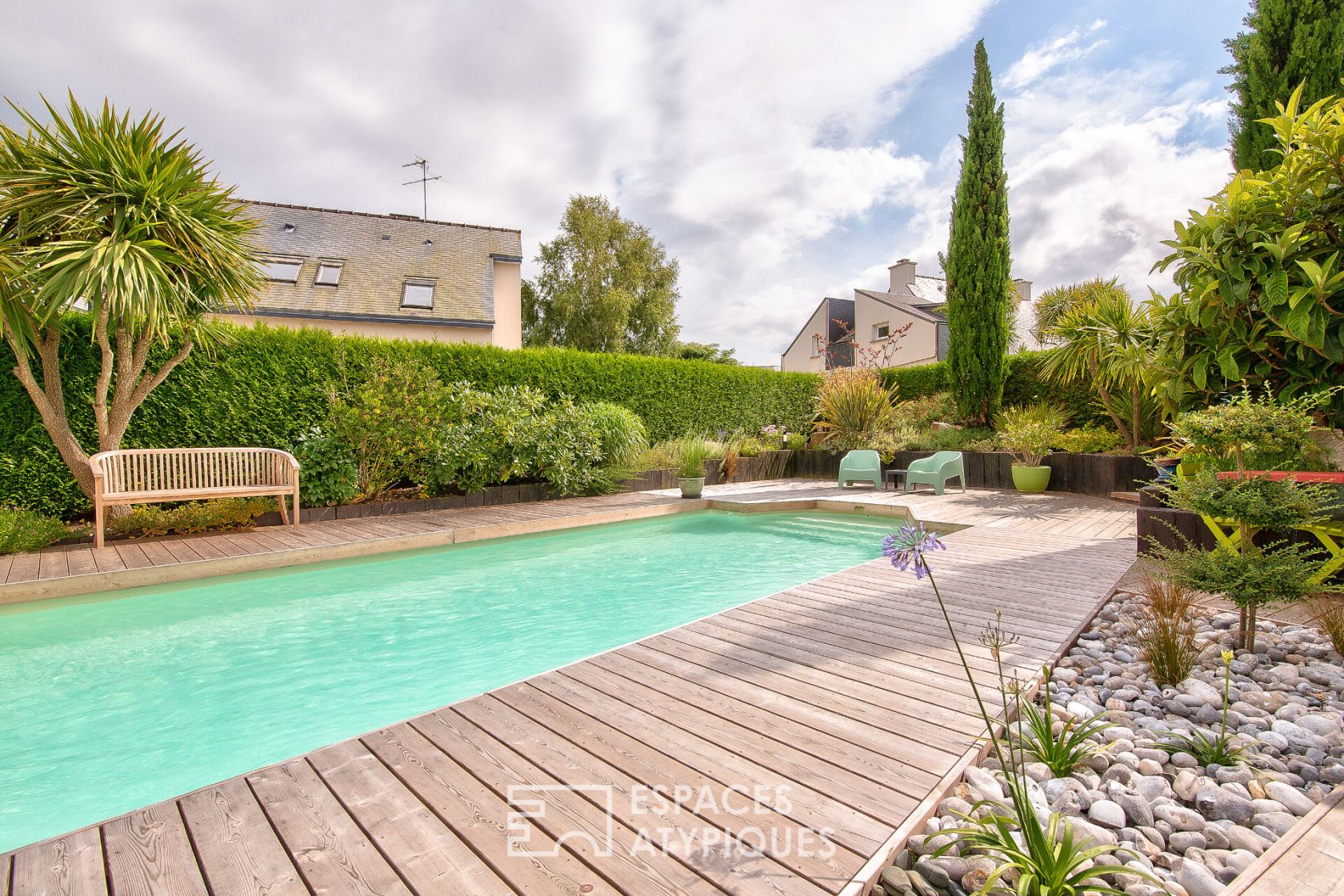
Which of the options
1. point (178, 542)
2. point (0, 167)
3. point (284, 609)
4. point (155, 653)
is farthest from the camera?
point (178, 542)

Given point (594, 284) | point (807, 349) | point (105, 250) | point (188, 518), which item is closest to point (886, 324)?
point (807, 349)

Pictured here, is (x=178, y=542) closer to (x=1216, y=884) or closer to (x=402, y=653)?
(x=402, y=653)

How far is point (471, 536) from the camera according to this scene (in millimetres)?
5910

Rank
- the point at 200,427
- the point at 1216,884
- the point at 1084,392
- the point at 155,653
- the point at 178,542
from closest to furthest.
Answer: the point at 1216,884 < the point at 155,653 < the point at 178,542 < the point at 200,427 < the point at 1084,392

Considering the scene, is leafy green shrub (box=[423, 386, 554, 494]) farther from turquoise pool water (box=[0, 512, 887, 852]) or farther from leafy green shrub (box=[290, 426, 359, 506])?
turquoise pool water (box=[0, 512, 887, 852])

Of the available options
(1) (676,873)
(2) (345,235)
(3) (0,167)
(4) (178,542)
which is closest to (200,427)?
(4) (178,542)

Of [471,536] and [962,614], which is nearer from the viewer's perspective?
[962,614]

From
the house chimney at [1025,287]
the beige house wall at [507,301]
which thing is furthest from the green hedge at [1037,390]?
the house chimney at [1025,287]

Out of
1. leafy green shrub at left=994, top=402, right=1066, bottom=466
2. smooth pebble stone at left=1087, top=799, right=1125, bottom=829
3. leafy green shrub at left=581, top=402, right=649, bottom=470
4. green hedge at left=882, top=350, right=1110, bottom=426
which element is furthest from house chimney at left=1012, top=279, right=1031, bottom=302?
smooth pebble stone at left=1087, top=799, right=1125, bottom=829

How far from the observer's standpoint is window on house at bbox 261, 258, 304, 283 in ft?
46.5

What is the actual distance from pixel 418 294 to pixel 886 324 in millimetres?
14973

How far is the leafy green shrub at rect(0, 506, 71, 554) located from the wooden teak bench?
0.28 meters

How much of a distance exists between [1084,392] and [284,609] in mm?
11173

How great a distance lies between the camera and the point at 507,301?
55.8 feet
